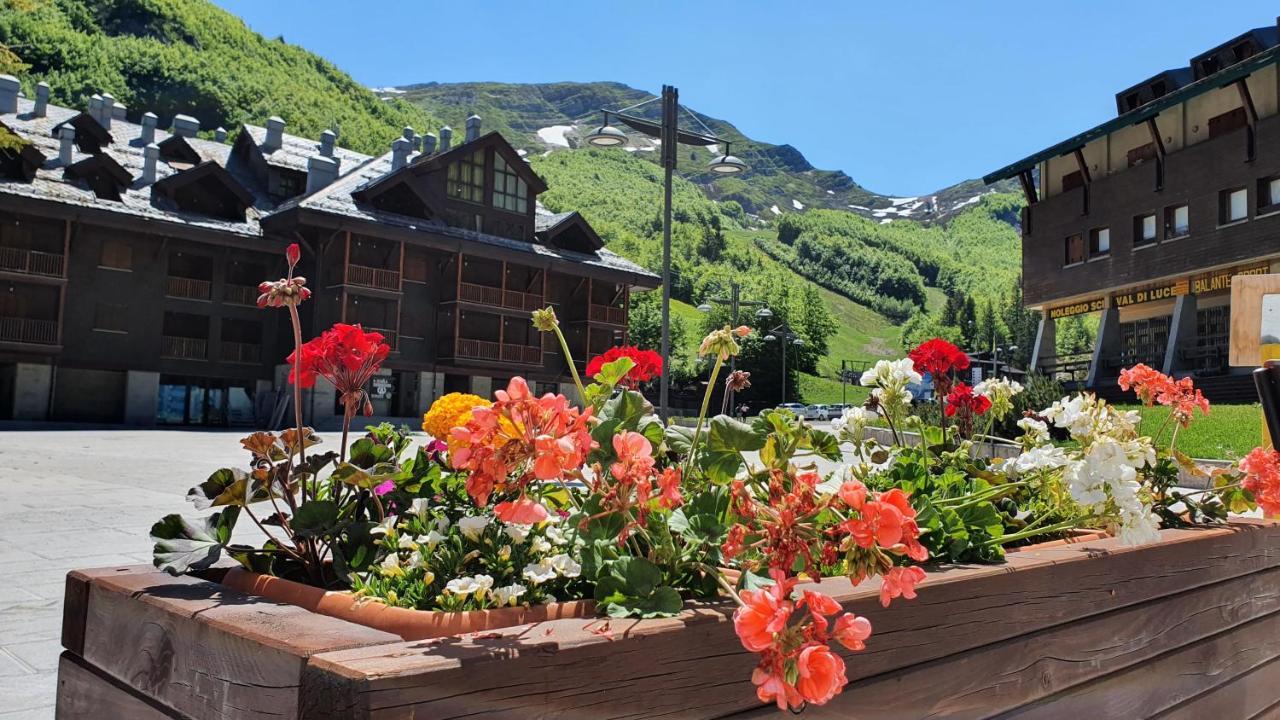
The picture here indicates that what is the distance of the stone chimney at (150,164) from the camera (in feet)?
103

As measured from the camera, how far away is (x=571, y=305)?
39.4 metres

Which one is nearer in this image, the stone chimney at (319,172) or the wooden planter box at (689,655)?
the wooden planter box at (689,655)

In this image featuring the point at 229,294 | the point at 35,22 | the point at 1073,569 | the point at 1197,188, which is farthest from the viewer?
the point at 35,22

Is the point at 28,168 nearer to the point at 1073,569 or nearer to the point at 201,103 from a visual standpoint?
the point at 1073,569

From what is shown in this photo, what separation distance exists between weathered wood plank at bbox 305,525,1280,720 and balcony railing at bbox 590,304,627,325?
36960 mm

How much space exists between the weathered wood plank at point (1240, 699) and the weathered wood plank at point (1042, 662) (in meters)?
0.06

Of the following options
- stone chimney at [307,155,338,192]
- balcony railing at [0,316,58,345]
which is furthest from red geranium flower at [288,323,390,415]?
stone chimney at [307,155,338,192]

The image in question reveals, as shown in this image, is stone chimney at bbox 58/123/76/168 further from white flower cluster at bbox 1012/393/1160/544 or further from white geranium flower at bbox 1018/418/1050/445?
white flower cluster at bbox 1012/393/1160/544

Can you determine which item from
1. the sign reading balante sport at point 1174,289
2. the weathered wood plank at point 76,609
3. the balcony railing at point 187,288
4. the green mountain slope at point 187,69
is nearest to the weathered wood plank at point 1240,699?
the weathered wood plank at point 76,609

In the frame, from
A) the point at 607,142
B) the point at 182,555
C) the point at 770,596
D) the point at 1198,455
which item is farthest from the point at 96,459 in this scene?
the point at 1198,455

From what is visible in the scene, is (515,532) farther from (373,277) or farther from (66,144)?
(66,144)

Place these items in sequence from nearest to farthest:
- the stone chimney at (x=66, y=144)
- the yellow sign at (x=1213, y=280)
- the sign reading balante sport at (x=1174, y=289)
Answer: the sign reading balante sport at (x=1174, y=289) → the yellow sign at (x=1213, y=280) → the stone chimney at (x=66, y=144)

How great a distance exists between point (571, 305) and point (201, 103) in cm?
7395

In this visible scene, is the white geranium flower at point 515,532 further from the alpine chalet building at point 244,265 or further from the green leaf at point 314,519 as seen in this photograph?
the alpine chalet building at point 244,265
